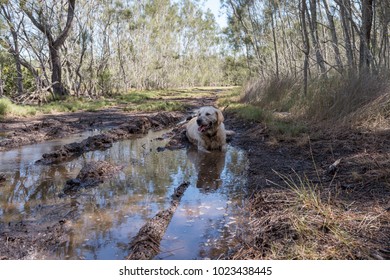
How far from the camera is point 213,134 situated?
7414 millimetres

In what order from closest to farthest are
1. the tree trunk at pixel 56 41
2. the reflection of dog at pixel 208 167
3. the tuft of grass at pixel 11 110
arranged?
1. the reflection of dog at pixel 208 167
2. the tuft of grass at pixel 11 110
3. the tree trunk at pixel 56 41

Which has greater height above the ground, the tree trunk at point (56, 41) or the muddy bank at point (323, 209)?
the tree trunk at point (56, 41)

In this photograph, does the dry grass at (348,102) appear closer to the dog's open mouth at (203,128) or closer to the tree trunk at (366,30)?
the tree trunk at (366,30)

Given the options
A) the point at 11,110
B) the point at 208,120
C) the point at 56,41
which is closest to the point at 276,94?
the point at 208,120

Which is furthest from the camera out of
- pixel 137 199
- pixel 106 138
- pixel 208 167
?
pixel 106 138

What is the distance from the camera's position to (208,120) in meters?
7.15

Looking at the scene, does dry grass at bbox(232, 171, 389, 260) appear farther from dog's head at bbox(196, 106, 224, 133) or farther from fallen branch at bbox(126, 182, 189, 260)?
dog's head at bbox(196, 106, 224, 133)

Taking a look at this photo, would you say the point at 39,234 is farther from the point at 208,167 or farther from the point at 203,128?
the point at 203,128

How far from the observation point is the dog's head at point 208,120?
7105 millimetres

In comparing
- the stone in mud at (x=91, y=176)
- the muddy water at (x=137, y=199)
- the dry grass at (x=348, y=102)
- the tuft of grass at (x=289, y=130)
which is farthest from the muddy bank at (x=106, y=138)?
the dry grass at (x=348, y=102)

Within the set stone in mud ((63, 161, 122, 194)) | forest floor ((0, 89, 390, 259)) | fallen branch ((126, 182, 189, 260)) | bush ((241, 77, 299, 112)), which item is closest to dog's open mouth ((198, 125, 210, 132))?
forest floor ((0, 89, 390, 259))

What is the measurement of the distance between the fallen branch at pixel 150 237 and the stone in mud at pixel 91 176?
5.07 ft

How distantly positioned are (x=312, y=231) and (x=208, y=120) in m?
4.68

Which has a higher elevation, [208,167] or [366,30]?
[366,30]
